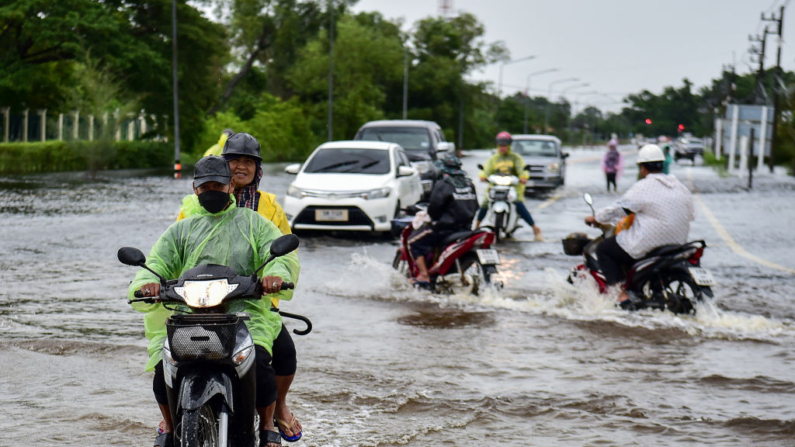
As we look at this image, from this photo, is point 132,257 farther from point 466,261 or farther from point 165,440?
point 466,261

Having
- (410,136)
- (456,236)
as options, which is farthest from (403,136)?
(456,236)

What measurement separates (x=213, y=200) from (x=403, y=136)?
68.3ft

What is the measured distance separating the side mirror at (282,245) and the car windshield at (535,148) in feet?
93.6

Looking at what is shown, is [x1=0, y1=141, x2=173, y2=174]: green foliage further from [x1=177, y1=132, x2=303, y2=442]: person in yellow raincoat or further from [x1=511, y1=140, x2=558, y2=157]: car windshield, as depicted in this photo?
[x1=177, y1=132, x2=303, y2=442]: person in yellow raincoat

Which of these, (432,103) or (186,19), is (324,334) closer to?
(186,19)

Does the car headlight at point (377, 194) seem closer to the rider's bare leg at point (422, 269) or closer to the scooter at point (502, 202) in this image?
the scooter at point (502, 202)

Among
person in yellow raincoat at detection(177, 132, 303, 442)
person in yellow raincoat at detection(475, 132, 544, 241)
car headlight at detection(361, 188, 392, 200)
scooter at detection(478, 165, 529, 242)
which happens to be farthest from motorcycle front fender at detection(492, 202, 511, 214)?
person in yellow raincoat at detection(177, 132, 303, 442)

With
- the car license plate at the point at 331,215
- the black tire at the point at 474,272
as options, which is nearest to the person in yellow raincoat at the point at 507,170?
the car license plate at the point at 331,215

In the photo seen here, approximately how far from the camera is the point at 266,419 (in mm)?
4422

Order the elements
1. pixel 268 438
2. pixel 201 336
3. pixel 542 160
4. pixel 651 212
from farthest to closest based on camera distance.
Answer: pixel 542 160 < pixel 651 212 < pixel 268 438 < pixel 201 336

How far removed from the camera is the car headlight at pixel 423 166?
23438mm

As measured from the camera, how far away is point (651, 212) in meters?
9.14

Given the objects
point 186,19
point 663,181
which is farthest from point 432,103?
point 663,181

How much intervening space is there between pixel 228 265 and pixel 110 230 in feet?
43.0
